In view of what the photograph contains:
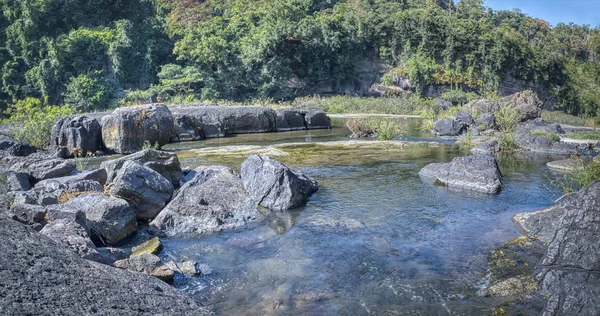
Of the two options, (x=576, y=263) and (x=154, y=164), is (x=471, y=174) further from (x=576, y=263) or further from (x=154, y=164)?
(x=154, y=164)

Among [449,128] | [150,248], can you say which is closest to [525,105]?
[449,128]

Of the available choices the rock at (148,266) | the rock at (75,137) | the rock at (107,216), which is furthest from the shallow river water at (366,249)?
the rock at (75,137)

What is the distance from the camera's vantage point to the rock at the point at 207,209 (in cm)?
821

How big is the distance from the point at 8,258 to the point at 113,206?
6190mm

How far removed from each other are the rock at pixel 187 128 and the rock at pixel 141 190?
45.9 feet

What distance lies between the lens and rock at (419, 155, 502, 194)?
35.4 ft

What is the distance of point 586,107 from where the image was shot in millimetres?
44062

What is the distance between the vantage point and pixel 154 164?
1042 centimetres

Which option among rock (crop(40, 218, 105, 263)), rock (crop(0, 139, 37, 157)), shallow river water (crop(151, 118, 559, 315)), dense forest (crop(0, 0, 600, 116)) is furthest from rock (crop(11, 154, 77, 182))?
dense forest (crop(0, 0, 600, 116))

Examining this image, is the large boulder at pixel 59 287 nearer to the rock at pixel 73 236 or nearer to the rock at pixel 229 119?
the rock at pixel 73 236

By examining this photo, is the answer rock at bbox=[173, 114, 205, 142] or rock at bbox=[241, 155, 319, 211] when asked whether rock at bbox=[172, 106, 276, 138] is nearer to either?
rock at bbox=[173, 114, 205, 142]

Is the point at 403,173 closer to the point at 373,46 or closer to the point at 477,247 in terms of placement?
the point at 477,247

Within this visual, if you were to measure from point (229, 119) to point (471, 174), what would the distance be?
16.1 metres

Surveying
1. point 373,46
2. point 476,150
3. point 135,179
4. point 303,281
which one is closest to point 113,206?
point 135,179
